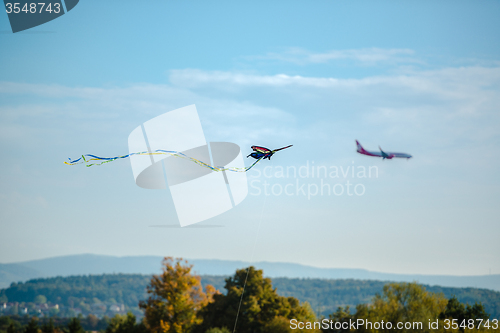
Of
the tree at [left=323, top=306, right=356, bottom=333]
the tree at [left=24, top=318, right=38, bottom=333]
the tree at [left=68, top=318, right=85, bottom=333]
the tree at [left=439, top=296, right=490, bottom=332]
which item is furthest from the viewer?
the tree at [left=68, top=318, right=85, bottom=333]

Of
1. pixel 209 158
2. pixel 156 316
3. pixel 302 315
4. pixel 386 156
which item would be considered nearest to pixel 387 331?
pixel 302 315

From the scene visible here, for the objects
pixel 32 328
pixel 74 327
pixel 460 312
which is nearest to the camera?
pixel 460 312

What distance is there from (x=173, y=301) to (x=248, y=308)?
9.87m

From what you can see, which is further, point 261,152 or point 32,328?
point 32,328

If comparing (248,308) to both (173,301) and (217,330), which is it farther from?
(173,301)

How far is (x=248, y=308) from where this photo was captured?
159 feet

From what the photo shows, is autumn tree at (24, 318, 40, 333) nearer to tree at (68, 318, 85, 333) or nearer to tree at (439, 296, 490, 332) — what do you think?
tree at (68, 318, 85, 333)

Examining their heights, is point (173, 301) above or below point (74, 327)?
above

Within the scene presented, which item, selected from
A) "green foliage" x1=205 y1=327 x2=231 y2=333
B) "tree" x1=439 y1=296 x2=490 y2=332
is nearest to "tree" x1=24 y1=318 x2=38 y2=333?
"green foliage" x1=205 y1=327 x2=231 y2=333

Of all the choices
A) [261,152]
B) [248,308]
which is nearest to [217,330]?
[248,308]

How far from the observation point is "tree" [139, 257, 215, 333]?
53.5 metres

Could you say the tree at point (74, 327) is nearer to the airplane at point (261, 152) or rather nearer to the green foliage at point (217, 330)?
the green foliage at point (217, 330)

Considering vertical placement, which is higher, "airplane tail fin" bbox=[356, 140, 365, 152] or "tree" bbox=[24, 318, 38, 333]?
"airplane tail fin" bbox=[356, 140, 365, 152]

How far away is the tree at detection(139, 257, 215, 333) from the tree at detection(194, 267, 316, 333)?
11.6 ft
